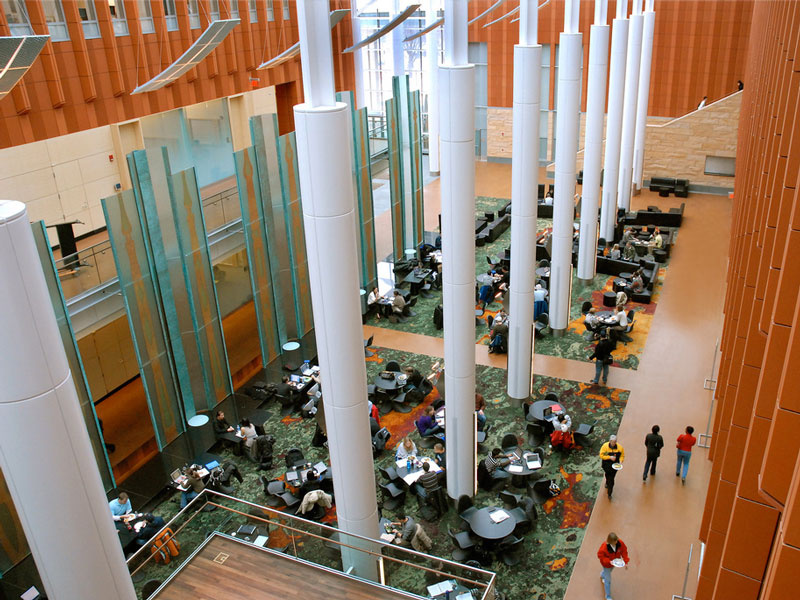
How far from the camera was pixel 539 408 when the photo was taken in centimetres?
A: 1400

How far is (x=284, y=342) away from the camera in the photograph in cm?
1711

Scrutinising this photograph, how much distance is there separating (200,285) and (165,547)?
245 inches

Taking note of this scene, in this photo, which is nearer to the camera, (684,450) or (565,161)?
(684,450)

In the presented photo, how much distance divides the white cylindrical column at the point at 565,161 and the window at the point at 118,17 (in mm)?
10341

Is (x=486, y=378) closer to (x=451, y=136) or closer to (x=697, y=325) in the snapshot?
(x=697, y=325)

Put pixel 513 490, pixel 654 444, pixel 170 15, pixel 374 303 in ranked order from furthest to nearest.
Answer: pixel 374 303 → pixel 170 15 → pixel 513 490 → pixel 654 444

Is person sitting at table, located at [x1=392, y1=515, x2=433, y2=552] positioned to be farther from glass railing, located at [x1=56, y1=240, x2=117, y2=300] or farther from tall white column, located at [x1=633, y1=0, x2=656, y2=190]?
tall white column, located at [x1=633, y1=0, x2=656, y2=190]

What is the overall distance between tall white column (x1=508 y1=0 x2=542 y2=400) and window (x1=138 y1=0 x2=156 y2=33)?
32.9ft

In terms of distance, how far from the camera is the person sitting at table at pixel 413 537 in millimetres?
11000

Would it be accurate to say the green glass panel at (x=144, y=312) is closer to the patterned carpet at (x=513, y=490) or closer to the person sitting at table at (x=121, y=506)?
the patterned carpet at (x=513, y=490)

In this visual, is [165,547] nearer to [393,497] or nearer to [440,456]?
[393,497]

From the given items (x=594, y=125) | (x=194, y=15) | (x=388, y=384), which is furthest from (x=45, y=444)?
(x=594, y=125)

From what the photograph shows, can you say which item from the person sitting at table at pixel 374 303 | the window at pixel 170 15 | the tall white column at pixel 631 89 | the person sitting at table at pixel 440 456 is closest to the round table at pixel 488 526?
the person sitting at table at pixel 440 456

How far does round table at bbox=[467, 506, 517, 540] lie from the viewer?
10.7 meters
